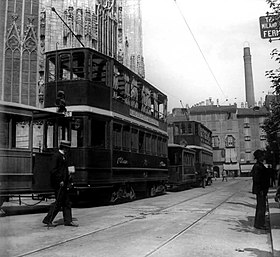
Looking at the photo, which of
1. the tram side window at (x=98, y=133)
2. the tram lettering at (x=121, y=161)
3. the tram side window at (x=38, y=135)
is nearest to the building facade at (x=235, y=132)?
the tram lettering at (x=121, y=161)

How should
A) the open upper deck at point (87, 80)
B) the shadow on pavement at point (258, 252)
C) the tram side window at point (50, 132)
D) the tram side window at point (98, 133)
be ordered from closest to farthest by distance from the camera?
the shadow on pavement at point (258, 252), the tram side window at point (50, 132), the tram side window at point (98, 133), the open upper deck at point (87, 80)

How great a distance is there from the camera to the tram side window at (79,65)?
13.7m

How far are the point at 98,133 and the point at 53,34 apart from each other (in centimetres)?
1565

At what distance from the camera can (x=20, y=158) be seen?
10.6m

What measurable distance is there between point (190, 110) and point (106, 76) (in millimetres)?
62252

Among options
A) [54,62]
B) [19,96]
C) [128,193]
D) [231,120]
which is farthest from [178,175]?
[231,120]

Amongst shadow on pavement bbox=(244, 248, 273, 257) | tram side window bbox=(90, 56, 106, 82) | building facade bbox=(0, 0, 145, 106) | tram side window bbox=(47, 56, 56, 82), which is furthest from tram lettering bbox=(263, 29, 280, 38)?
building facade bbox=(0, 0, 145, 106)

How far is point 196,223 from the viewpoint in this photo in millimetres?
9375

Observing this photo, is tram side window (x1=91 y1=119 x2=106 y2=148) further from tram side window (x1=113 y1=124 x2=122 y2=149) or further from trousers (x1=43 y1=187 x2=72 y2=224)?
trousers (x1=43 y1=187 x2=72 y2=224)

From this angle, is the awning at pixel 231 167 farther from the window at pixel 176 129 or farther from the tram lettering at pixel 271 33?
the tram lettering at pixel 271 33

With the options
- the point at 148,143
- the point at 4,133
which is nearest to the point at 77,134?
the point at 4,133

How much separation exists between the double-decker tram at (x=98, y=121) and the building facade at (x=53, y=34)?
456cm

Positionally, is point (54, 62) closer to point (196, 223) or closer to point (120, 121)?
point (120, 121)

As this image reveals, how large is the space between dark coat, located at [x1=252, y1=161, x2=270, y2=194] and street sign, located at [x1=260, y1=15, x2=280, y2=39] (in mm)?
3267
